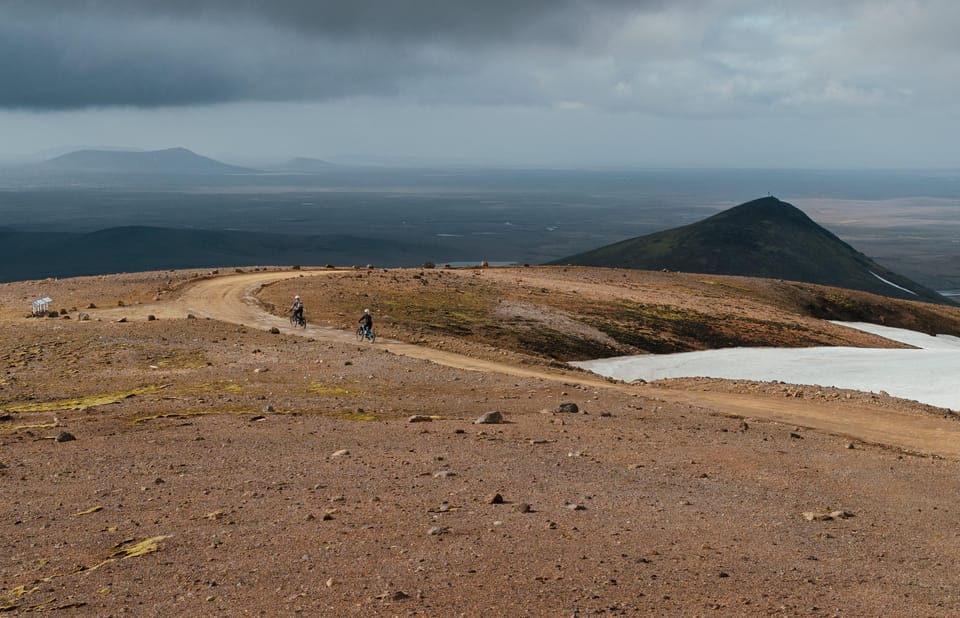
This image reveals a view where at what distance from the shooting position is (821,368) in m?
43.8

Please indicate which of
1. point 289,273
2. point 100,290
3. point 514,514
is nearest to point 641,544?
point 514,514

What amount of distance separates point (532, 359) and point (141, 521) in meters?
24.9

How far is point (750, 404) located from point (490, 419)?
39.6 feet

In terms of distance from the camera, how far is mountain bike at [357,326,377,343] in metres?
38.9

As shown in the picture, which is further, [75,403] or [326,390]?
[326,390]

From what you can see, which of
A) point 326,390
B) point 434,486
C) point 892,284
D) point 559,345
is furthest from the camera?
point 892,284

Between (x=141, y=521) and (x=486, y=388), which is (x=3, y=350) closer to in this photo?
(x=486, y=388)

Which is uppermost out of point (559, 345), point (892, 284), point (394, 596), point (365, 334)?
point (394, 596)

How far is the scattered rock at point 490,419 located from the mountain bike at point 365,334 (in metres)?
17.1

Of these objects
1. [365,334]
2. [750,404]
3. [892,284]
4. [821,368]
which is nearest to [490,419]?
[750,404]

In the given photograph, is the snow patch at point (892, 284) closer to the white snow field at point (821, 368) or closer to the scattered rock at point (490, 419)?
the white snow field at point (821, 368)

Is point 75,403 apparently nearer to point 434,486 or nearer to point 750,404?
point 434,486

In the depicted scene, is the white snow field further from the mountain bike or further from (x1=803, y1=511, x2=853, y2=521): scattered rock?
A: (x1=803, y1=511, x2=853, y2=521): scattered rock

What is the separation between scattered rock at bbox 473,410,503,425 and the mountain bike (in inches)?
674
